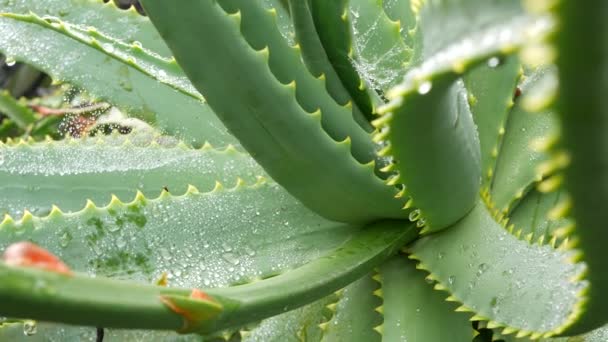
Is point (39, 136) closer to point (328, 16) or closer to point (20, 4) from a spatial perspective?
point (20, 4)

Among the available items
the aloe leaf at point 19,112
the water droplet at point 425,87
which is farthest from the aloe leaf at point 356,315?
the aloe leaf at point 19,112

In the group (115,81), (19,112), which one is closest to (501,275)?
(115,81)

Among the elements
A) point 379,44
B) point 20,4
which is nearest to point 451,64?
point 379,44

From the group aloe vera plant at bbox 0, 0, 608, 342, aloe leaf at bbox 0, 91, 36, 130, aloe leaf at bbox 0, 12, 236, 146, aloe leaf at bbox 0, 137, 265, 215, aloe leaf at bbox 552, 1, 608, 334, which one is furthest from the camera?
aloe leaf at bbox 0, 91, 36, 130

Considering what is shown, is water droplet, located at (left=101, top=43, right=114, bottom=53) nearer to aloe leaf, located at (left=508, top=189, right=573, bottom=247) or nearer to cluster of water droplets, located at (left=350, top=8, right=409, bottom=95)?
cluster of water droplets, located at (left=350, top=8, right=409, bottom=95)

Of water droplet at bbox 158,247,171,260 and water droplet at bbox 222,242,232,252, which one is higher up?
water droplet at bbox 222,242,232,252

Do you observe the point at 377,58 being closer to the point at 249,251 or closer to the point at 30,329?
the point at 249,251

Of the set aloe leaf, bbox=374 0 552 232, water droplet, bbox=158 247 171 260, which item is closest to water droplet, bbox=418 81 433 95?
aloe leaf, bbox=374 0 552 232
